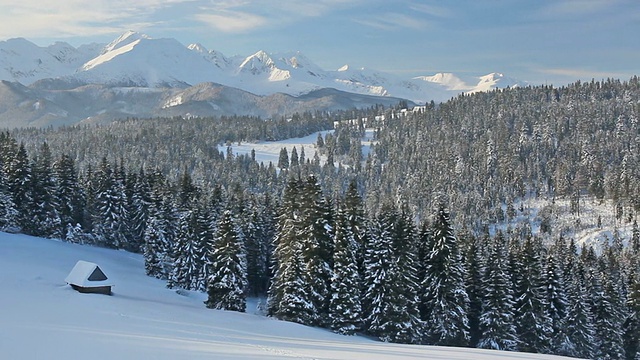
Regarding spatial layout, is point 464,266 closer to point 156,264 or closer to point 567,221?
point 156,264

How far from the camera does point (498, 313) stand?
45.2 metres

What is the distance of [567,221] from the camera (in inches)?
6718

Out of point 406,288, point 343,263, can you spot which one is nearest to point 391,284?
point 406,288

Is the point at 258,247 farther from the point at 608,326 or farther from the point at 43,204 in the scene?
the point at 608,326

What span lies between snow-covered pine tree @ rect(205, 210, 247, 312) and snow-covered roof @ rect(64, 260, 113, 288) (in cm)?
876

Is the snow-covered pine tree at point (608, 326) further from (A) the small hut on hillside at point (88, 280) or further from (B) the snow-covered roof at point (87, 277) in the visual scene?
(B) the snow-covered roof at point (87, 277)

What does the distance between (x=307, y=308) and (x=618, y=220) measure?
152 meters

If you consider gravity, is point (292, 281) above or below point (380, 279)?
below

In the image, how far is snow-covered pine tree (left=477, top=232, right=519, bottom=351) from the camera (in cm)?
4481

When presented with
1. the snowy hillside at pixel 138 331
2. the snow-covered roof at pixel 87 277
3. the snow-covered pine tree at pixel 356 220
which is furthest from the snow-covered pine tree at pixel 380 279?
the snow-covered roof at pixel 87 277

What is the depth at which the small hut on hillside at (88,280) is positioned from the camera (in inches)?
1657

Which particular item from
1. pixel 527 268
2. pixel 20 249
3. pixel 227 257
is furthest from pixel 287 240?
pixel 20 249

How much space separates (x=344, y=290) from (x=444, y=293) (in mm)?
8598

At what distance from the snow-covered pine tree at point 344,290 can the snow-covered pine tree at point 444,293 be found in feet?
21.3
